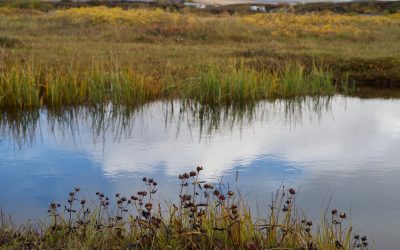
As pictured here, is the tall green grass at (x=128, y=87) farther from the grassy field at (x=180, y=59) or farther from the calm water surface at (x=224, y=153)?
the calm water surface at (x=224, y=153)

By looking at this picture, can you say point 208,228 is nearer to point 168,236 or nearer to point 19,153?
point 168,236

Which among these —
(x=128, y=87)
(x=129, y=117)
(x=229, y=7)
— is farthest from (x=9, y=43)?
(x=229, y=7)

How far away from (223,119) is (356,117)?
99.2 inches

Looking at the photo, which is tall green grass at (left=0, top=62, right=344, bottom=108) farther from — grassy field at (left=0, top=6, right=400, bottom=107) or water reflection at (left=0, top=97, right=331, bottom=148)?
water reflection at (left=0, top=97, right=331, bottom=148)

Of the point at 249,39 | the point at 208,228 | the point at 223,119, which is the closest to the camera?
the point at 208,228

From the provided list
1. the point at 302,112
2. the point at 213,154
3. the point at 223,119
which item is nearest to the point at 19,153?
the point at 213,154

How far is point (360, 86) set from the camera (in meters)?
15.3

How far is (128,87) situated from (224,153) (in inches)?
145

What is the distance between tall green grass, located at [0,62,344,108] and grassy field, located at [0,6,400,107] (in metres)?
0.02

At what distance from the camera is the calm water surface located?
21.2 feet

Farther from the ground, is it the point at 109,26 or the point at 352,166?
the point at 109,26

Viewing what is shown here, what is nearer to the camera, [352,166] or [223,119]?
[352,166]

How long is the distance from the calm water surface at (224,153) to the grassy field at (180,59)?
0.38 m

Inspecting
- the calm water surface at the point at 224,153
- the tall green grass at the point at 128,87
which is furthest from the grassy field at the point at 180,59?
the calm water surface at the point at 224,153
